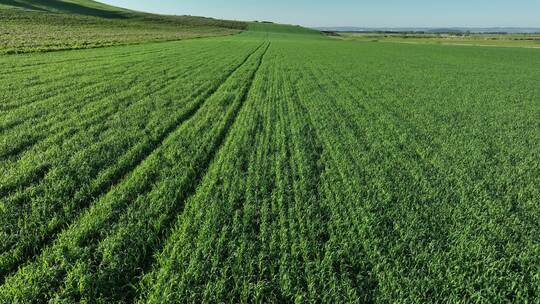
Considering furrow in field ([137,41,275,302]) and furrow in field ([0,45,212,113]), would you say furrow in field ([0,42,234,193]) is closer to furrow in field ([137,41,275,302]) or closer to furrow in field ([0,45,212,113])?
furrow in field ([0,45,212,113])

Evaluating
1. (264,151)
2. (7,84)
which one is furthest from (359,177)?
(7,84)

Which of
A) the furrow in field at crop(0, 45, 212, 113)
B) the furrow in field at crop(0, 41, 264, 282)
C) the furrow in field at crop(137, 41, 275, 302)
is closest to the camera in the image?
the furrow in field at crop(137, 41, 275, 302)

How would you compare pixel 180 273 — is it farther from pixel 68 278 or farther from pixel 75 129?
pixel 75 129

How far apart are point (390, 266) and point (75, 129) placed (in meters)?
8.30

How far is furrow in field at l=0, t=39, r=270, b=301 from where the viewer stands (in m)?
3.68

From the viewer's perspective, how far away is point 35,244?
421cm

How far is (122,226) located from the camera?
4.69 m

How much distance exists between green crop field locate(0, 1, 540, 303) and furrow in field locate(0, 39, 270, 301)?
0.08 ft

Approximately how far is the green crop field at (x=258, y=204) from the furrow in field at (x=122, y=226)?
0.08ft

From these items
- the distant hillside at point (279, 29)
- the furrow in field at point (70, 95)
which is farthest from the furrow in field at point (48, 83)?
the distant hillside at point (279, 29)

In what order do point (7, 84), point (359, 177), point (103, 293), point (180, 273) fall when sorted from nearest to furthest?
1. point (103, 293)
2. point (180, 273)
3. point (359, 177)
4. point (7, 84)

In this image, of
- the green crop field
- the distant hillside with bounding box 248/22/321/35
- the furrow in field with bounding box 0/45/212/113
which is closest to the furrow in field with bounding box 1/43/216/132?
the furrow in field with bounding box 0/45/212/113

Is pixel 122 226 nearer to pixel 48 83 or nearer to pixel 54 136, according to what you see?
pixel 54 136

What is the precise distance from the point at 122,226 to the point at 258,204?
2164 millimetres
